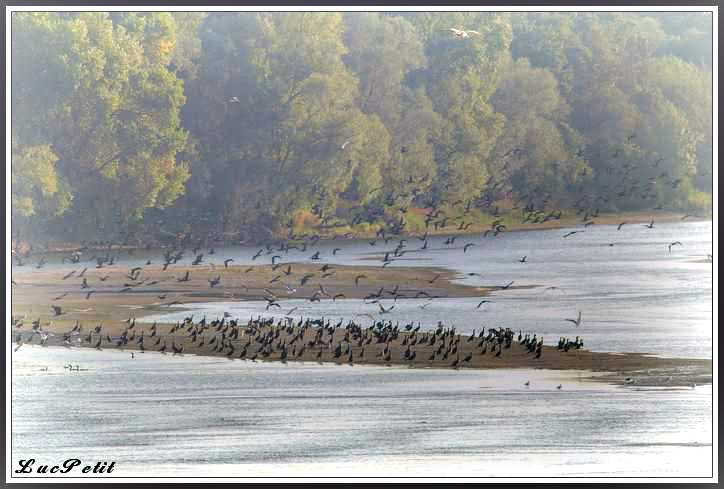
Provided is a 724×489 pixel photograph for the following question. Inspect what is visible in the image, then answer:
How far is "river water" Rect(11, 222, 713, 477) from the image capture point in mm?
15852

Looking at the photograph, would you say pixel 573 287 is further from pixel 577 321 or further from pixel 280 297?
pixel 280 297

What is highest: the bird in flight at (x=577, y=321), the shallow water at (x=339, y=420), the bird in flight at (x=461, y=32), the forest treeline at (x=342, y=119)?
the bird in flight at (x=461, y=32)

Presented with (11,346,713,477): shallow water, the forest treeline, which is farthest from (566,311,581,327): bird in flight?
the forest treeline

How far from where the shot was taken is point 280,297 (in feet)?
60.7

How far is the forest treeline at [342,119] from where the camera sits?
1811cm

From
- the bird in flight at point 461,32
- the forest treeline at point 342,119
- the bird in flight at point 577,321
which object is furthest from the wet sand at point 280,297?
the bird in flight at point 461,32

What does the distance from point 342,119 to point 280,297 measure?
250 cm

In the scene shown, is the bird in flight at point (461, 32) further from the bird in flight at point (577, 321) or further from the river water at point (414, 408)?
the bird in flight at point (577, 321)

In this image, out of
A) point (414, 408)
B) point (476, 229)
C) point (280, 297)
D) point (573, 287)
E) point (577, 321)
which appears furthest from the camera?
point (476, 229)

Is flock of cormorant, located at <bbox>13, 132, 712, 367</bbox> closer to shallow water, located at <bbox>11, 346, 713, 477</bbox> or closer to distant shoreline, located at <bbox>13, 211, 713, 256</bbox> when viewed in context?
distant shoreline, located at <bbox>13, 211, 713, 256</bbox>

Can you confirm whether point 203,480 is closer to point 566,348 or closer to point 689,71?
point 566,348

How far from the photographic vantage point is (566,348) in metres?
17.4

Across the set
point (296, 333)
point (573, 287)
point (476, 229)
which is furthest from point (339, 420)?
point (476, 229)

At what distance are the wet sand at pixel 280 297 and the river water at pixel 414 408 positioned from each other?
19cm
